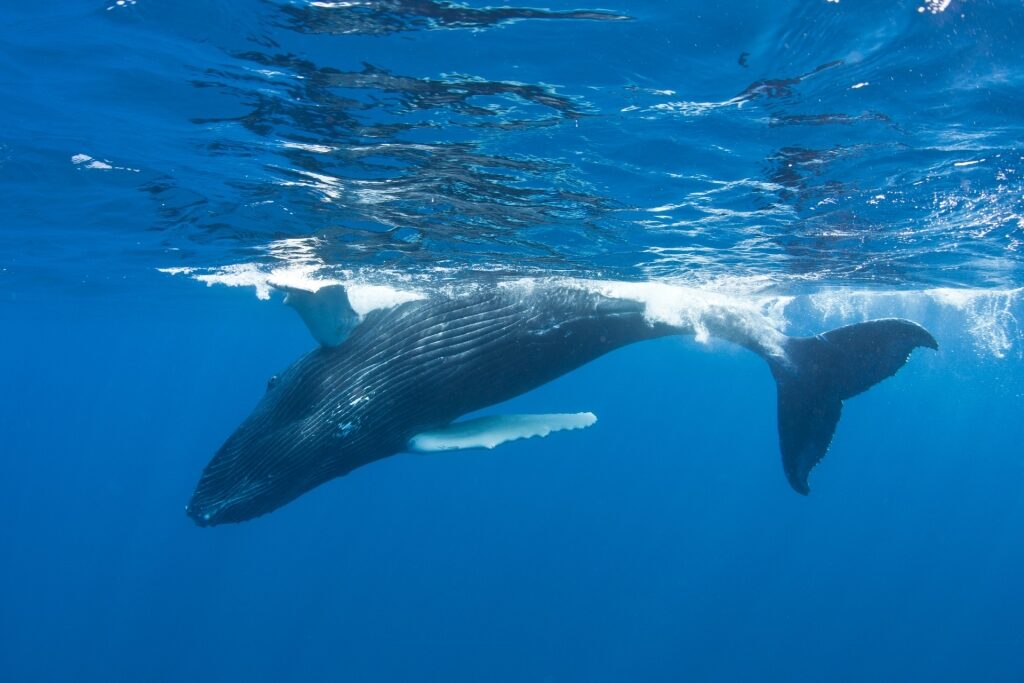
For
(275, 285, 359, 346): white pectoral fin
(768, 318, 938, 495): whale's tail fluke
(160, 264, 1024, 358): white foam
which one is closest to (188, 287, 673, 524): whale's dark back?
(275, 285, 359, 346): white pectoral fin

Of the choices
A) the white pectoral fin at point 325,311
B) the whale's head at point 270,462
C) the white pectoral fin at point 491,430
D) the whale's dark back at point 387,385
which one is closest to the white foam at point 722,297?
the white pectoral fin at point 325,311

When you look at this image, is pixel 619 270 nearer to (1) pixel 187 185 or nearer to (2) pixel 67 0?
(1) pixel 187 185

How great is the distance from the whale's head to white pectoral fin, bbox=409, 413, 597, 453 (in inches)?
35.1

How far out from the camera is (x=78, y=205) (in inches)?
575

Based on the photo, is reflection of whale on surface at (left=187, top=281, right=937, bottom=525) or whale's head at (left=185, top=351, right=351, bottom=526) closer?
whale's head at (left=185, top=351, right=351, bottom=526)

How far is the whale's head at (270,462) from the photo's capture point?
614cm

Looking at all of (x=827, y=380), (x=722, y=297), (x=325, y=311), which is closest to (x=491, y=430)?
(x=325, y=311)

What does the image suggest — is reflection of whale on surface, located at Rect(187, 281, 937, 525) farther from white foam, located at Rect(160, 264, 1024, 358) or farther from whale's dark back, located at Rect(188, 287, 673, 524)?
white foam, located at Rect(160, 264, 1024, 358)

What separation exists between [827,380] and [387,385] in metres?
4.72

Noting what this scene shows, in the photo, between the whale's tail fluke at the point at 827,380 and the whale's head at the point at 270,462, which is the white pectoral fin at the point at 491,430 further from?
the whale's tail fluke at the point at 827,380

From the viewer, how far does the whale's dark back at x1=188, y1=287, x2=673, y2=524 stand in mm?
6262

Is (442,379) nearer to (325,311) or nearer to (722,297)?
(325,311)

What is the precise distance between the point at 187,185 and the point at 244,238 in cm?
397

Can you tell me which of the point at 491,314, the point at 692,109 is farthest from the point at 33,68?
the point at 692,109
